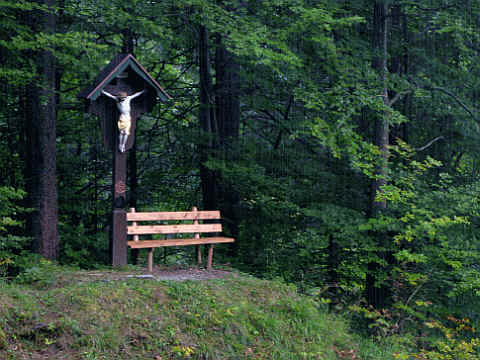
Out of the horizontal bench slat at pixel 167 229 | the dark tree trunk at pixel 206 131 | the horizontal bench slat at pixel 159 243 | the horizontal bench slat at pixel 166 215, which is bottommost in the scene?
the horizontal bench slat at pixel 159 243

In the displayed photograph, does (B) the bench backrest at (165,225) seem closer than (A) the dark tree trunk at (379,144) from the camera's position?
Yes

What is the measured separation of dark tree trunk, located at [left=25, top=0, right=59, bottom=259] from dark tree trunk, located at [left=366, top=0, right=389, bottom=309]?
645cm

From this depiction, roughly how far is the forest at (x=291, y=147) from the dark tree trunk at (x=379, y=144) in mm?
35

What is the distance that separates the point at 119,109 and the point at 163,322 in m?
3.90

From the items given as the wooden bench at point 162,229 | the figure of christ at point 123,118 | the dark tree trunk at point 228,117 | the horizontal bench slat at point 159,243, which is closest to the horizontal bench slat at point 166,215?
the wooden bench at point 162,229

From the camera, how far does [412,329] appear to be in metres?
11.8

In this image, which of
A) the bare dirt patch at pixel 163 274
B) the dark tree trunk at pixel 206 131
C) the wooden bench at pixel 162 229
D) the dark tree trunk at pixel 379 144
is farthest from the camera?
the dark tree trunk at pixel 206 131

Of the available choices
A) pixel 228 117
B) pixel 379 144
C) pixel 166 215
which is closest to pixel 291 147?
pixel 228 117

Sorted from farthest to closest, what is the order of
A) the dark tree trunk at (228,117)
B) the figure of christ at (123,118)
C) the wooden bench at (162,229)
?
the dark tree trunk at (228,117), the figure of christ at (123,118), the wooden bench at (162,229)

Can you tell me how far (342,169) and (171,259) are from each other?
562 centimetres

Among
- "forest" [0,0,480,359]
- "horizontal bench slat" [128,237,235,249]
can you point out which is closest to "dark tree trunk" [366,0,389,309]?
"forest" [0,0,480,359]

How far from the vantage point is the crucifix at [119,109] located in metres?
8.56

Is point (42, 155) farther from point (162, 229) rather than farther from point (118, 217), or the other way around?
point (162, 229)

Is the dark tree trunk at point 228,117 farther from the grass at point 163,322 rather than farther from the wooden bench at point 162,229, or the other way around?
the grass at point 163,322
